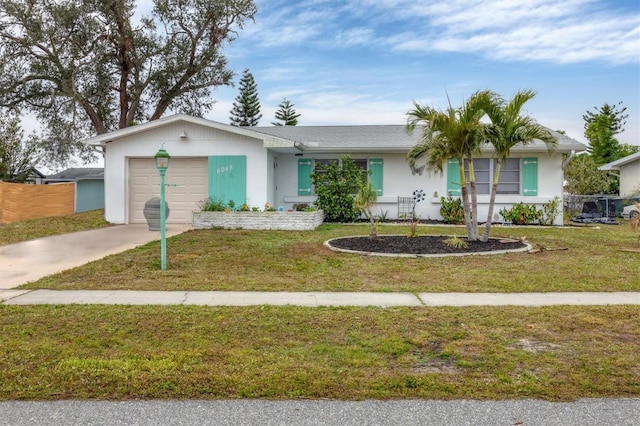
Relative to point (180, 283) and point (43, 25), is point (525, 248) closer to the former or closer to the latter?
point (180, 283)

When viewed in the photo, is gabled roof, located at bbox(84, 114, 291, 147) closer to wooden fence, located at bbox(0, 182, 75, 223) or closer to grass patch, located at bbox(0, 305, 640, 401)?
wooden fence, located at bbox(0, 182, 75, 223)

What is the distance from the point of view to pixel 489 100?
1017 centimetres

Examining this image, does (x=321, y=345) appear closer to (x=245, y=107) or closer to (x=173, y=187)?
(x=173, y=187)

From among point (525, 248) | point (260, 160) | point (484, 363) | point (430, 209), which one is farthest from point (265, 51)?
point (484, 363)

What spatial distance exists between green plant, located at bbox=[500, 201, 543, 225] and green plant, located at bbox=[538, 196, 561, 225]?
0.19 m

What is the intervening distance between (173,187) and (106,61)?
38.3 ft

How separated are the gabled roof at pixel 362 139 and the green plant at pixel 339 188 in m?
0.83

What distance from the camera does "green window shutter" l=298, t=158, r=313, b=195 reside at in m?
17.5

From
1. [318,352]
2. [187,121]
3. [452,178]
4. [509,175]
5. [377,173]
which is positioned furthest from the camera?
[377,173]

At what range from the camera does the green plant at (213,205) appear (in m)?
14.7

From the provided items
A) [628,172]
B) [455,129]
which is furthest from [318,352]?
[628,172]

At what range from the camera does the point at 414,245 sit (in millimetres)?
10227

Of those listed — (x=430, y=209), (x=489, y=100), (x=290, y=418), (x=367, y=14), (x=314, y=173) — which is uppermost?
(x=367, y=14)

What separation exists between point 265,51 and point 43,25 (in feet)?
32.2
